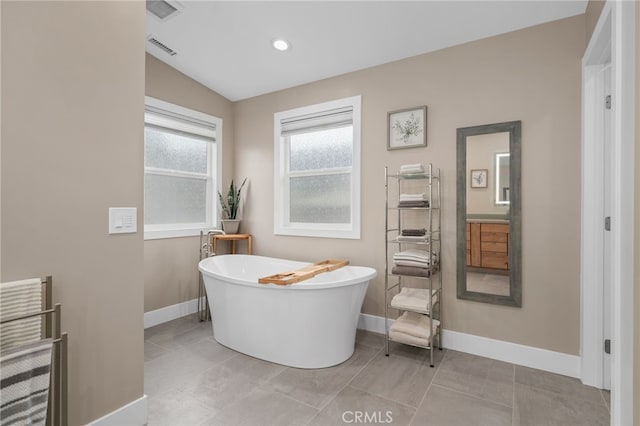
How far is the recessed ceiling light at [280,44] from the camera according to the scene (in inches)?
110

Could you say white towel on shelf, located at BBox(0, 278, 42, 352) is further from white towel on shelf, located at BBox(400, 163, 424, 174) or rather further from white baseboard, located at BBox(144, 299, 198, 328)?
white towel on shelf, located at BBox(400, 163, 424, 174)

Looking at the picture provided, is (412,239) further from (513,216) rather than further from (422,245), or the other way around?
(513,216)

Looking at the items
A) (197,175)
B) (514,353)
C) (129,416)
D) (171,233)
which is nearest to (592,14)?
(514,353)

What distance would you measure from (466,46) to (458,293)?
6.69 feet

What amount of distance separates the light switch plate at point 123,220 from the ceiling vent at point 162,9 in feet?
5.92

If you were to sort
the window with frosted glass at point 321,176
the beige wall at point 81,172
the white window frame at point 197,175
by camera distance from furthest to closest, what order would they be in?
the window with frosted glass at point 321,176 → the white window frame at point 197,175 → the beige wall at point 81,172

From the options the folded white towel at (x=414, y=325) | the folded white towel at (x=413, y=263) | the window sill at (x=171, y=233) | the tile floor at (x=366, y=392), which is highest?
the window sill at (x=171, y=233)

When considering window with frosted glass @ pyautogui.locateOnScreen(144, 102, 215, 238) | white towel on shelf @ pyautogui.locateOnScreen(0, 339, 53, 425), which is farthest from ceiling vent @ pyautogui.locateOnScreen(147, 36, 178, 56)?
white towel on shelf @ pyautogui.locateOnScreen(0, 339, 53, 425)

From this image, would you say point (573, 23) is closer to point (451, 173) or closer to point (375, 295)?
point (451, 173)

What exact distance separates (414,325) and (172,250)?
255 cm

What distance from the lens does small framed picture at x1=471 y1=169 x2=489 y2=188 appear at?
2.47m

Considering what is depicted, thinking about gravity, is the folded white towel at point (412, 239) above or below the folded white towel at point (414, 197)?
below
